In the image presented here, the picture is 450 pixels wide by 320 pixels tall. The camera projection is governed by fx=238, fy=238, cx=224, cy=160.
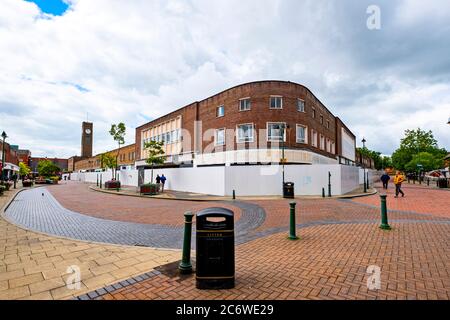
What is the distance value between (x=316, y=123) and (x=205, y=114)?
1425 centimetres

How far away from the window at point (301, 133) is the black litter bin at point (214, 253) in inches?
946

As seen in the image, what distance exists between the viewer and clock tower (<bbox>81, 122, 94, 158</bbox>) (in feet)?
325

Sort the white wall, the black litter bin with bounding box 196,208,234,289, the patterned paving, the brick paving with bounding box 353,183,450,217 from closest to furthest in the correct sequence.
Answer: the black litter bin with bounding box 196,208,234,289, the patterned paving, the brick paving with bounding box 353,183,450,217, the white wall

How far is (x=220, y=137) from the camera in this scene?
92.7 ft

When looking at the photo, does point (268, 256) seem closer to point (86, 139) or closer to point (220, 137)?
point (220, 137)

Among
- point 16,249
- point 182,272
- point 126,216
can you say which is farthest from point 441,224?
point 16,249

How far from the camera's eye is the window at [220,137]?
91.5 feet

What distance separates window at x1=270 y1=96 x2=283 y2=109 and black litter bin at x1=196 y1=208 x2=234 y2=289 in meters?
23.4

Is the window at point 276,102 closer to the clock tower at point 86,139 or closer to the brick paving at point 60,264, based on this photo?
the brick paving at point 60,264

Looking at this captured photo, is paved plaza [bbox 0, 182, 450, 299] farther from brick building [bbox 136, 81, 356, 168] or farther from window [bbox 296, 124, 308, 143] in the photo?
window [bbox 296, 124, 308, 143]

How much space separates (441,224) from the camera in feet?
26.2

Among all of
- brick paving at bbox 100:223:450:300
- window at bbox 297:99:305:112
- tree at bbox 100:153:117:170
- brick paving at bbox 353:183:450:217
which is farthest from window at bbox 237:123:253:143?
brick paving at bbox 100:223:450:300

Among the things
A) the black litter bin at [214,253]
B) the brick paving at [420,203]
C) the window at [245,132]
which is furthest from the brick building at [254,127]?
the black litter bin at [214,253]
